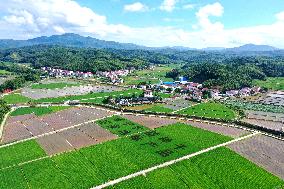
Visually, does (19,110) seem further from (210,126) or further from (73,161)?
(210,126)

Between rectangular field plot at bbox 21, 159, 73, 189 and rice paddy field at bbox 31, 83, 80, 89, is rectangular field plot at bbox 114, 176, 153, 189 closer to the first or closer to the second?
rectangular field plot at bbox 21, 159, 73, 189

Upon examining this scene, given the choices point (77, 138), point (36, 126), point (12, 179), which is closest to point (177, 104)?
point (77, 138)

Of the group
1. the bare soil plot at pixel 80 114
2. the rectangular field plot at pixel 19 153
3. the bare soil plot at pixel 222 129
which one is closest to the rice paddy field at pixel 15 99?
the bare soil plot at pixel 80 114

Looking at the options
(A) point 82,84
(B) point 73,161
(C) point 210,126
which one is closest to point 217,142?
(C) point 210,126

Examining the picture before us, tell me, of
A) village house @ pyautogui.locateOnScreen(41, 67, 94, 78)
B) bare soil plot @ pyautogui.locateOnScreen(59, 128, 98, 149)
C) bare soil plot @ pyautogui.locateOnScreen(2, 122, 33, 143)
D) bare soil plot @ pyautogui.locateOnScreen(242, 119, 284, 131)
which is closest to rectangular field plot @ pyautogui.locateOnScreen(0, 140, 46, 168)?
bare soil plot @ pyautogui.locateOnScreen(2, 122, 33, 143)

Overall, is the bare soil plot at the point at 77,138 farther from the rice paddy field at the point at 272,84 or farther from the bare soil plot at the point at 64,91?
the rice paddy field at the point at 272,84
